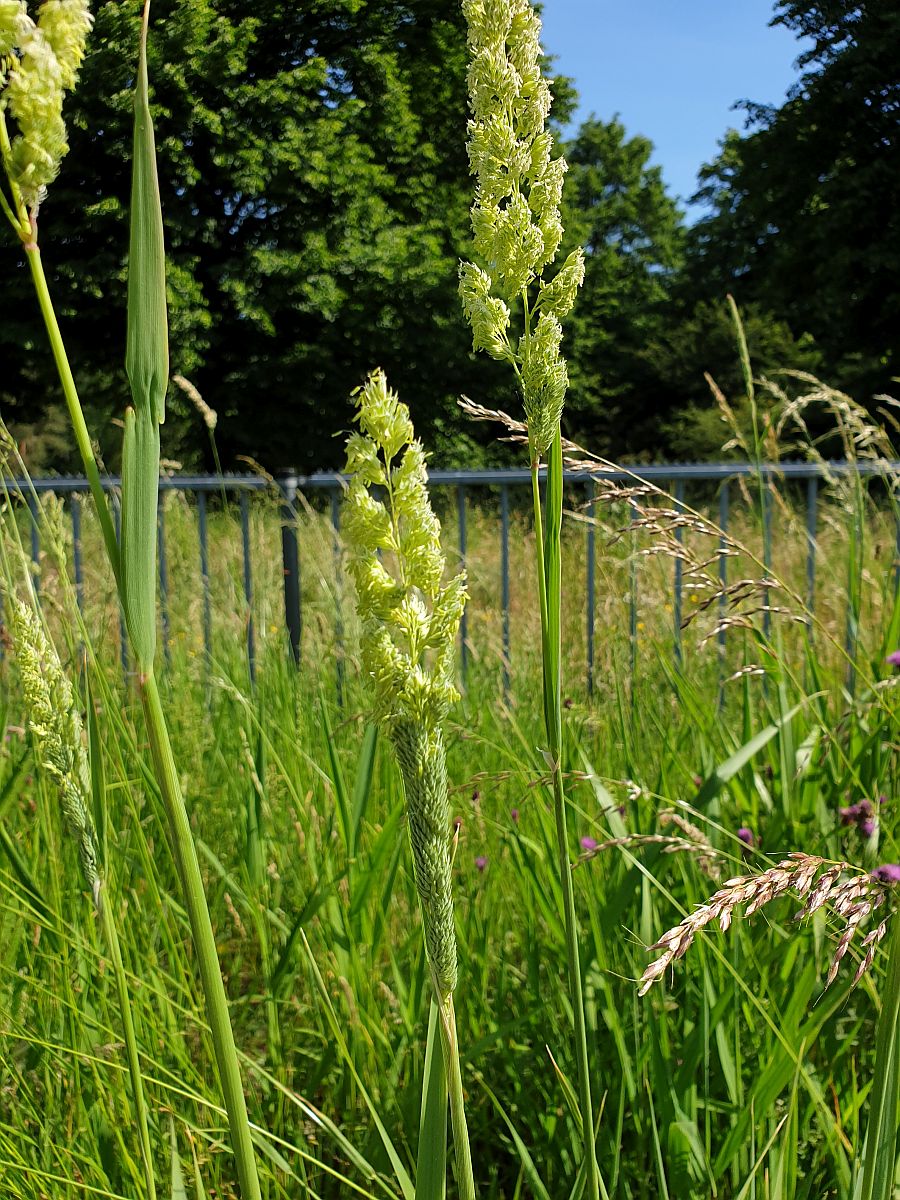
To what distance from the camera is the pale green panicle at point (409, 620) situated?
560 mm

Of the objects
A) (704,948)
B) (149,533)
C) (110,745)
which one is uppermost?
(149,533)

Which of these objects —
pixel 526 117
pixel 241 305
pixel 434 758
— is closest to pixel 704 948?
pixel 434 758

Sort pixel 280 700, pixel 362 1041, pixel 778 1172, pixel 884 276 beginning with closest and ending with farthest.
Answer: pixel 778 1172 → pixel 362 1041 → pixel 280 700 → pixel 884 276

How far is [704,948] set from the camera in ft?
4.57

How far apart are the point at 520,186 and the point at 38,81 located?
340 millimetres

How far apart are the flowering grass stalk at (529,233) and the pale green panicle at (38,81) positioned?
28 centimetres

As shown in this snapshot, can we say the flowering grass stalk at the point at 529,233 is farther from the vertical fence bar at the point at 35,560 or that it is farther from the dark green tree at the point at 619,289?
the dark green tree at the point at 619,289

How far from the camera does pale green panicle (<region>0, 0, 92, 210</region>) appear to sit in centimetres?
51

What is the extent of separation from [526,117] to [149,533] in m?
0.45

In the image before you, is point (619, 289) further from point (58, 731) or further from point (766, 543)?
point (58, 731)

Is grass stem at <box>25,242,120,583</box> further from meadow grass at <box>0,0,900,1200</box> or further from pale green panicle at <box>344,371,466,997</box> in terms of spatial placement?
pale green panicle at <box>344,371,466,997</box>

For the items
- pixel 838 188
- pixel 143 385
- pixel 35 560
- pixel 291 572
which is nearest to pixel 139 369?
pixel 143 385

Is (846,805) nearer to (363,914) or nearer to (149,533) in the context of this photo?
(363,914)

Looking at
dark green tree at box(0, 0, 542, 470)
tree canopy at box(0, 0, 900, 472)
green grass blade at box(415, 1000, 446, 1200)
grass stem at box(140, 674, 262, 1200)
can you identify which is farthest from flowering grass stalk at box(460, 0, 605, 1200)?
tree canopy at box(0, 0, 900, 472)
